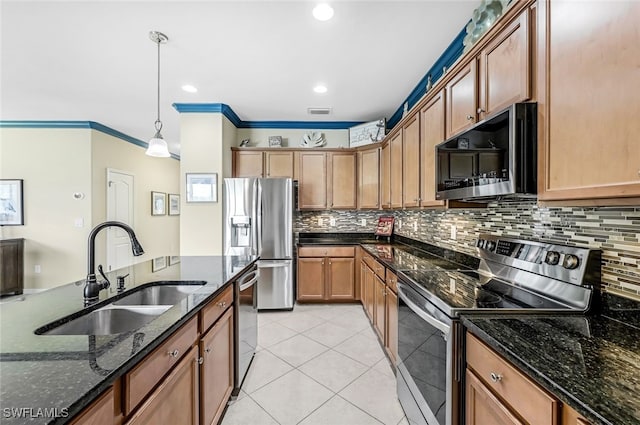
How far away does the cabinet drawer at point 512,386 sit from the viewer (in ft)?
2.50

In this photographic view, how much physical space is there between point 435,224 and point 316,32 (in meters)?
2.04

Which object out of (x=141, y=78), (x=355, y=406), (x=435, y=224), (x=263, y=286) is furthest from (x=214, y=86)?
(x=355, y=406)

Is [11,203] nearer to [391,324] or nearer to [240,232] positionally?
[240,232]

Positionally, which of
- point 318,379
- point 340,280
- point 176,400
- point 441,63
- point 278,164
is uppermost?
point 441,63

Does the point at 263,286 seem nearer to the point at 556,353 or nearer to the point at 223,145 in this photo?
the point at 223,145

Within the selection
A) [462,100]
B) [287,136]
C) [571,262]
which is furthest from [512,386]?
[287,136]

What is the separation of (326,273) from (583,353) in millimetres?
3166

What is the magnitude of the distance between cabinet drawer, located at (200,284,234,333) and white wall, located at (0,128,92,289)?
4.20m

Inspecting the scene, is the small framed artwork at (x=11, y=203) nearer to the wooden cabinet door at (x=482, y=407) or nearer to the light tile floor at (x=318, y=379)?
the light tile floor at (x=318, y=379)

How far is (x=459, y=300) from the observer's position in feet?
4.38

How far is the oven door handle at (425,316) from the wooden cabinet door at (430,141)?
0.75 meters

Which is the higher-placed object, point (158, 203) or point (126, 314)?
point (158, 203)

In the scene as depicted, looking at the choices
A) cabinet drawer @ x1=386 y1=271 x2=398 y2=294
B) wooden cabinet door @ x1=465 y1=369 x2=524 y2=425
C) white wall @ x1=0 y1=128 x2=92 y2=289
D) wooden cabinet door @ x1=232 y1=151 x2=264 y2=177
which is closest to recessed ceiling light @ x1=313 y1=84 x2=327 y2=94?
wooden cabinet door @ x1=232 y1=151 x2=264 y2=177

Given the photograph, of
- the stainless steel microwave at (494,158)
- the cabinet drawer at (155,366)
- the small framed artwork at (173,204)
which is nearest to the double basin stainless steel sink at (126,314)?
the cabinet drawer at (155,366)
